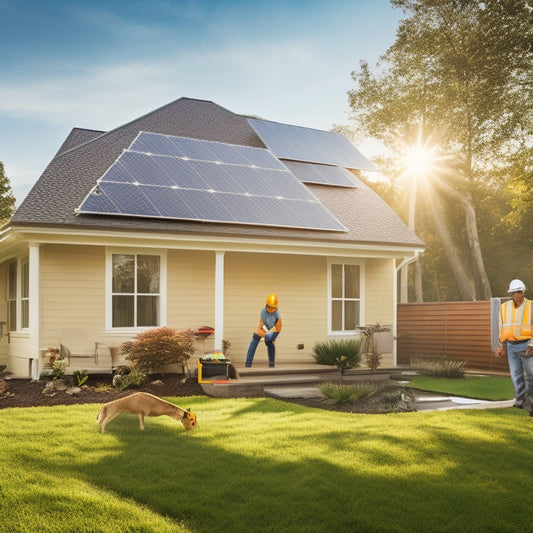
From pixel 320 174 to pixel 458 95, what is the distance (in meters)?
16.5

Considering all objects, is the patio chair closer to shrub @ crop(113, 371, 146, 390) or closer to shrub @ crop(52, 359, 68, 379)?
shrub @ crop(52, 359, 68, 379)

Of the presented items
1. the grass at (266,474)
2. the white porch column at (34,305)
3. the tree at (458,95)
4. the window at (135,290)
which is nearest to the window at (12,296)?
the white porch column at (34,305)

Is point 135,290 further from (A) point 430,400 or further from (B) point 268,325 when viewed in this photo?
(A) point 430,400

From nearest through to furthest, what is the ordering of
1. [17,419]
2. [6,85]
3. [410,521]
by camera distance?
[410,521] < [17,419] < [6,85]

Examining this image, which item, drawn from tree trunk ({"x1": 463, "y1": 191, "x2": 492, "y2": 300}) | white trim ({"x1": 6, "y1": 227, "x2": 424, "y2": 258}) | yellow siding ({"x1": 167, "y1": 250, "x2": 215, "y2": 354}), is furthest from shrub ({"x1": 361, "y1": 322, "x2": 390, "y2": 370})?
tree trunk ({"x1": 463, "y1": 191, "x2": 492, "y2": 300})

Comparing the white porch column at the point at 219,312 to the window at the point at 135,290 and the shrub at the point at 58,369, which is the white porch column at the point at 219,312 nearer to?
the window at the point at 135,290

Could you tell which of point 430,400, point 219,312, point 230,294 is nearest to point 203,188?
point 230,294

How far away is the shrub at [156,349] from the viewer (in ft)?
38.6

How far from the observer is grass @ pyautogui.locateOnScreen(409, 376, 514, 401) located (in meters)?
11.7

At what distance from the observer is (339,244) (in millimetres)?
14430

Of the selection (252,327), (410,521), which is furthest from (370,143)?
(410,521)

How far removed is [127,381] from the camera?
11305mm

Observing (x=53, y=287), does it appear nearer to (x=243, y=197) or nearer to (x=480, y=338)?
(x=243, y=197)

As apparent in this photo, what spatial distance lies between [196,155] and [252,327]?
4.72 meters
